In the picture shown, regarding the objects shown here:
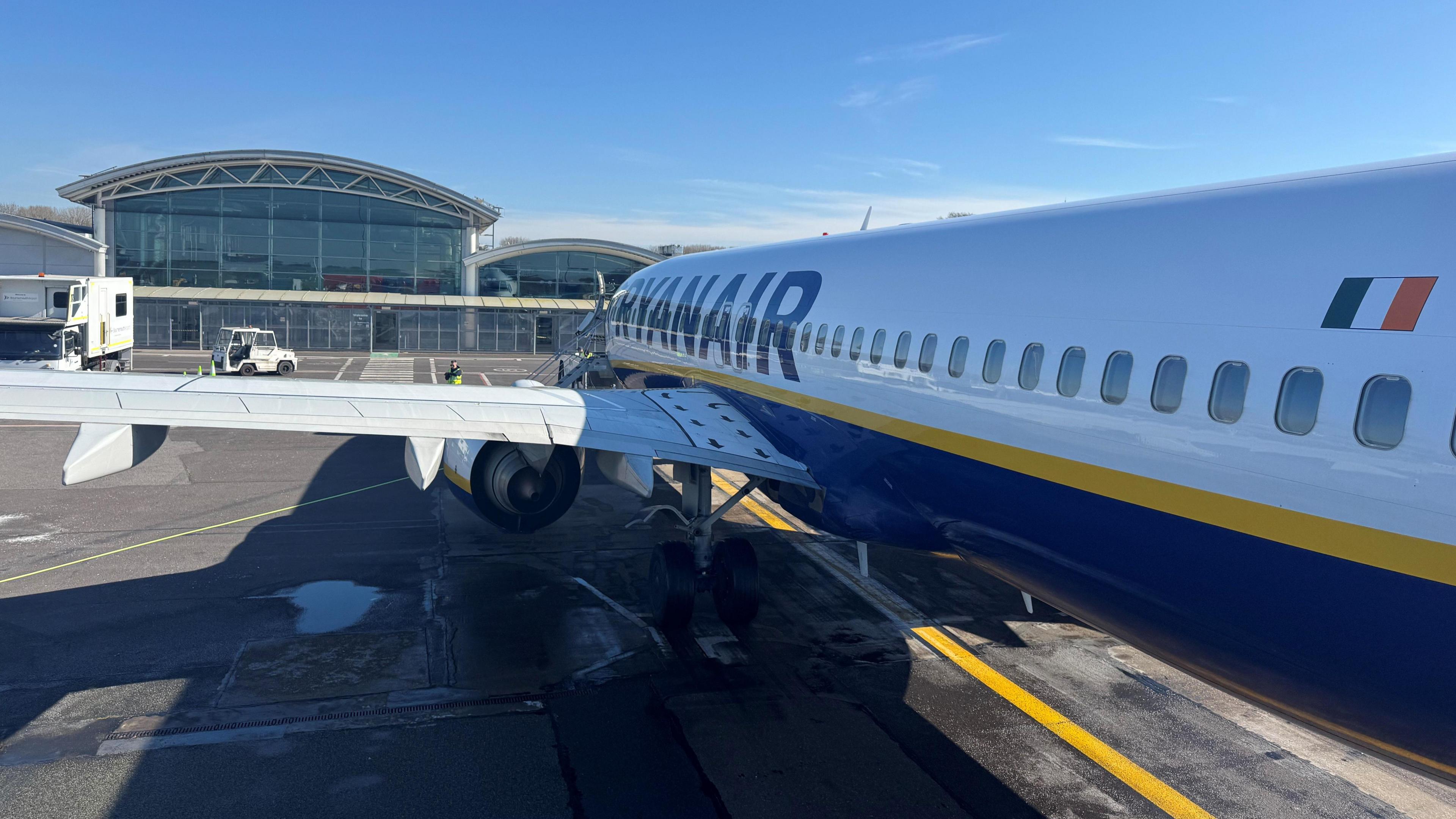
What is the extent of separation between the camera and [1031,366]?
7.89 m

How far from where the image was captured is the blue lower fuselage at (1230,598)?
5.37 m

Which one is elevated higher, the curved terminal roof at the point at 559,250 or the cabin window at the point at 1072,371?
the curved terminal roof at the point at 559,250

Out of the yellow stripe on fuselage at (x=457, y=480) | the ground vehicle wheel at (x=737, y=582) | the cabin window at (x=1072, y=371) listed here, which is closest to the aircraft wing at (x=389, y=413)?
the yellow stripe on fuselage at (x=457, y=480)

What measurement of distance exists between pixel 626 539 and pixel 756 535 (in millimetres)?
2517

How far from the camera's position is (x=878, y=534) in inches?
429

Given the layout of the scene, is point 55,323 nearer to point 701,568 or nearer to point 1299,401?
point 701,568

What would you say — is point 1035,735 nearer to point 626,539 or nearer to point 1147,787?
point 1147,787

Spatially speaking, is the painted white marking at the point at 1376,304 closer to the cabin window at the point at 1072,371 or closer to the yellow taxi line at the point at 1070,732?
the cabin window at the point at 1072,371

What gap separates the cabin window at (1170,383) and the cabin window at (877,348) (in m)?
3.85

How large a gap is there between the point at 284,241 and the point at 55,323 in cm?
3023

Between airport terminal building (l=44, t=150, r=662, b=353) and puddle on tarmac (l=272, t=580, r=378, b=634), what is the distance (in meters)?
51.1

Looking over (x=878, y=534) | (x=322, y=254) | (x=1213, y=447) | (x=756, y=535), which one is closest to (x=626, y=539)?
(x=756, y=535)

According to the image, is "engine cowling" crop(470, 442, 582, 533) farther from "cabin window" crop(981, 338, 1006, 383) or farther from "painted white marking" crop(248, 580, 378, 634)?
"cabin window" crop(981, 338, 1006, 383)

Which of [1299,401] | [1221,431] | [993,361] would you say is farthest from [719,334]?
[1299,401]
